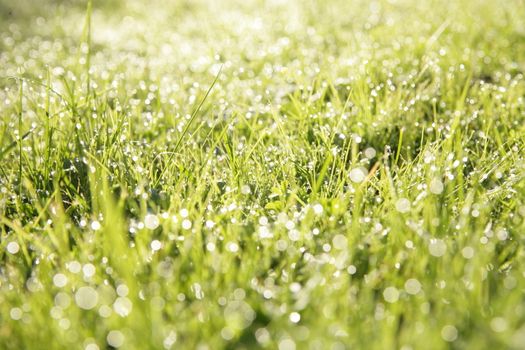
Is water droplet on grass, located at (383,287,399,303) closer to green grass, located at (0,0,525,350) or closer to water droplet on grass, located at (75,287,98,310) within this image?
green grass, located at (0,0,525,350)

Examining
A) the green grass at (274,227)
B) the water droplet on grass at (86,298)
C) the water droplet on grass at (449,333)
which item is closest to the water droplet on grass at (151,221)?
the green grass at (274,227)

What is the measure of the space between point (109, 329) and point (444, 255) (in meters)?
0.85

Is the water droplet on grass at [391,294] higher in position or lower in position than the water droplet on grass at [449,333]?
lower

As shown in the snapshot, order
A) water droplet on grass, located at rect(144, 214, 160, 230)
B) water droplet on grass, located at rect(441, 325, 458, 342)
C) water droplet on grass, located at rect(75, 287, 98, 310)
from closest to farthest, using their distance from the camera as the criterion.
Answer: water droplet on grass, located at rect(441, 325, 458, 342) → water droplet on grass, located at rect(75, 287, 98, 310) → water droplet on grass, located at rect(144, 214, 160, 230)

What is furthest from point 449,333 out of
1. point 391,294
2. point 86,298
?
point 86,298

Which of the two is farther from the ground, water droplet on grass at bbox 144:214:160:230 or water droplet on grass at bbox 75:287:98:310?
water droplet on grass at bbox 75:287:98:310

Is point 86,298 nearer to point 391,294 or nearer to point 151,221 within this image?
point 151,221

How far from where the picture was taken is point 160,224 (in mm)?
1606

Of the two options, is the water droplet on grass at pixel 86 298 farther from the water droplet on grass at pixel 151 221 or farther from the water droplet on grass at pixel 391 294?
the water droplet on grass at pixel 391 294

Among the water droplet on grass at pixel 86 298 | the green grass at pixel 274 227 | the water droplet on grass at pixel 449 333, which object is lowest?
the green grass at pixel 274 227

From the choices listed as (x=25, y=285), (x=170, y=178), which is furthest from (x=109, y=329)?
(x=170, y=178)

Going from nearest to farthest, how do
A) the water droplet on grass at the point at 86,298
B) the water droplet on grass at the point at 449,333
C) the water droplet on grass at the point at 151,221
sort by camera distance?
1. the water droplet on grass at the point at 449,333
2. the water droplet on grass at the point at 86,298
3. the water droplet on grass at the point at 151,221

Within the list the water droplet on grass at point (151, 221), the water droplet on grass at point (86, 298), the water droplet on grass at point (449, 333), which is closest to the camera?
the water droplet on grass at point (449, 333)

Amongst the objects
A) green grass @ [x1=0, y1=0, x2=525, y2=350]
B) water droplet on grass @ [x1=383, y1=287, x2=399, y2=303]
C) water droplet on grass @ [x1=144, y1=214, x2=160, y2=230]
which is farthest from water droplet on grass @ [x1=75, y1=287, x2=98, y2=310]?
water droplet on grass @ [x1=383, y1=287, x2=399, y2=303]
